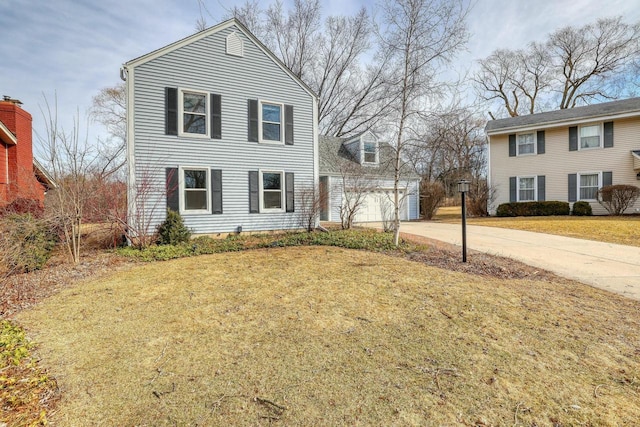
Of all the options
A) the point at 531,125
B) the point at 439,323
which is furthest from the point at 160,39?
the point at 531,125

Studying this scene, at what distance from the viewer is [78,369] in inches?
102

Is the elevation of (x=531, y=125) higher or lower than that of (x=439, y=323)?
higher

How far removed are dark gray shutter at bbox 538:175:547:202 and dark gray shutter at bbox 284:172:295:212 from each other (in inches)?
598

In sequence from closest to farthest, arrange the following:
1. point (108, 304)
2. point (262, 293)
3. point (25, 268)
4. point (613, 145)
Answer: point (108, 304), point (262, 293), point (25, 268), point (613, 145)

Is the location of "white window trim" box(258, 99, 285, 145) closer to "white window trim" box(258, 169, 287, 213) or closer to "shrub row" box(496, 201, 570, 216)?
"white window trim" box(258, 169, 287, 213)

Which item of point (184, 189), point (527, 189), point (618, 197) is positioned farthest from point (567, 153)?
point (184, 189)

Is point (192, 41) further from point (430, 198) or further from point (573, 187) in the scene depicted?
point (573, 187)

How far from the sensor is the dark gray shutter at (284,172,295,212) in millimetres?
11180

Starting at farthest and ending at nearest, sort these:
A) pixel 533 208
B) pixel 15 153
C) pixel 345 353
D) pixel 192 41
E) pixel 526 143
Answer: pixel 526 143, pixel 533 208, pixel 15 153, pixel 192 41, pixel 345 353

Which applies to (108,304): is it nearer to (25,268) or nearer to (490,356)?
(25,268)

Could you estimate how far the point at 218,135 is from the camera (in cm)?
1008

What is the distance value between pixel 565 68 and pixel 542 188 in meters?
18.0

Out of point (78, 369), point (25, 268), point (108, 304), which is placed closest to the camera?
point (78, 369)

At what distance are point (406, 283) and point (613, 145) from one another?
18.5m
